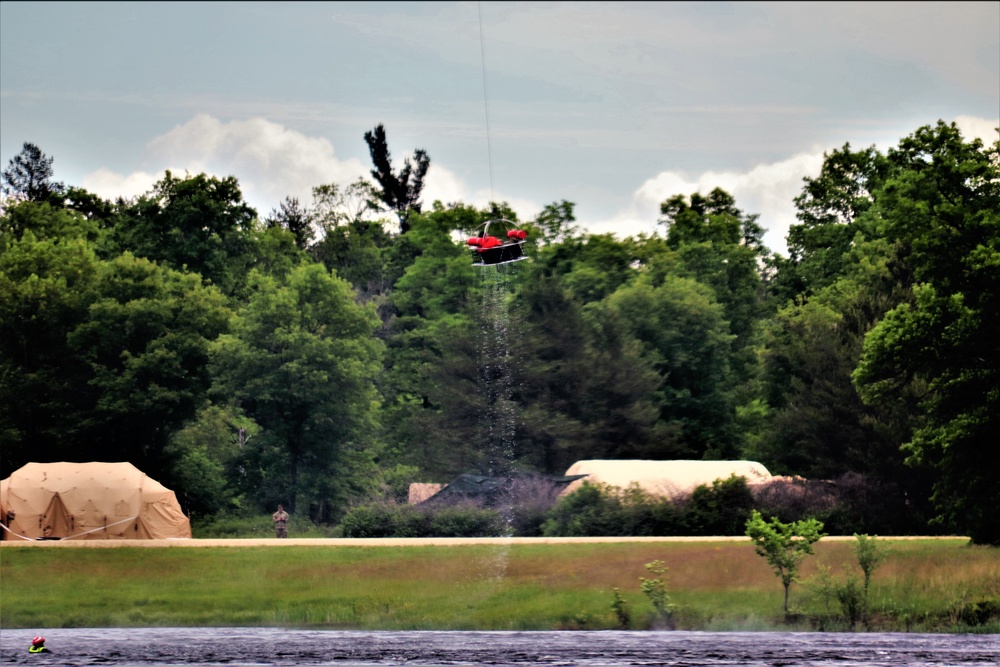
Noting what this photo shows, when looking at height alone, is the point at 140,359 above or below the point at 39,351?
below

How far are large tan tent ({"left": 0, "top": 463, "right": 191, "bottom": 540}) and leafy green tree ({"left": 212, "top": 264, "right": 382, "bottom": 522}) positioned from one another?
570 inches

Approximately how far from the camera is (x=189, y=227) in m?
95.1

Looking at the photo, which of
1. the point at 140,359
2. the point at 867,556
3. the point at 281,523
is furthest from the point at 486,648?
the point at 140,359

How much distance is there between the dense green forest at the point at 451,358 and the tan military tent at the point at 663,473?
14.2ft

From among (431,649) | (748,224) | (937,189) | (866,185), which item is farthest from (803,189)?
(431,649)

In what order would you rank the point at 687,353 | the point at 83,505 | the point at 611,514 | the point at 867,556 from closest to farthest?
the point at 867,556
the point at 611,514
the point at 83,505
the point at 687,353

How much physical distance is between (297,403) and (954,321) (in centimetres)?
3755

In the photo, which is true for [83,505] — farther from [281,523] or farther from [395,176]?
[395,176]

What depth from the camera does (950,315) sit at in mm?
50656

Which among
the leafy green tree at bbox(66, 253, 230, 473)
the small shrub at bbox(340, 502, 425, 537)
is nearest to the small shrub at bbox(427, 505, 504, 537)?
the small shrub at bbox(340, 502, 425, 537)

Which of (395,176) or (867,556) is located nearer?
(867,556)

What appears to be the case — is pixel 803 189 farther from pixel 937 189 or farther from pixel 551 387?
pixel 937 189

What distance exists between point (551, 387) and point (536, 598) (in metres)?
29.3

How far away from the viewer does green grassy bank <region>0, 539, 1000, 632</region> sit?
4450 centimetres
